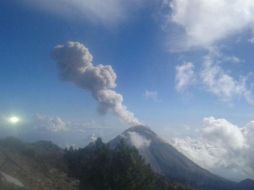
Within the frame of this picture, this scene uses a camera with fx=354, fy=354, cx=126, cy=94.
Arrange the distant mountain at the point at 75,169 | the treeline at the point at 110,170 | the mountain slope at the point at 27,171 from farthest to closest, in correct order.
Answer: the treeline at the point at 110,170 → the distant mountain at the point at 75,169 → the mountain slope at the point at 27,171

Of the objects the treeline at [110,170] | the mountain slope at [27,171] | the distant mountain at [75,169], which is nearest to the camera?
the mountain slope at [27,171]

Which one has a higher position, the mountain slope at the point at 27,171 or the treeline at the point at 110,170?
the treeline at the point at 110,170

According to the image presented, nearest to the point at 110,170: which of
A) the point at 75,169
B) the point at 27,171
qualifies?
the point at 75,169

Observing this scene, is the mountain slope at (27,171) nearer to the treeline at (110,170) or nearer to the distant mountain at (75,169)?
the distant mountain at (75,169)

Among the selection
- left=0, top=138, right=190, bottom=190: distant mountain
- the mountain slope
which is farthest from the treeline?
the mountain slope

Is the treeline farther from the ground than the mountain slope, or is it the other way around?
the treeline

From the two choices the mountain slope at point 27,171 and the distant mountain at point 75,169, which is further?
the distant mountain at point 75,169

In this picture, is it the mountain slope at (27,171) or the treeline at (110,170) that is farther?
the treeline at (110,170)

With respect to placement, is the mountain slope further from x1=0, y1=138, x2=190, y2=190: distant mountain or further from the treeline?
the treeline

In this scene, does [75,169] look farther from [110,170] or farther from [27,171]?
[27,171]

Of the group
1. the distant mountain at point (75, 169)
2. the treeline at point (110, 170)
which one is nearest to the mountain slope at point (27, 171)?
the distant mountain at point (75, 169)

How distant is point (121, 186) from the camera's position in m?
59.8

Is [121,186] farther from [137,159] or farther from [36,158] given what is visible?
[36,158]

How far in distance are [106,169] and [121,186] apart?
4.31 meters
